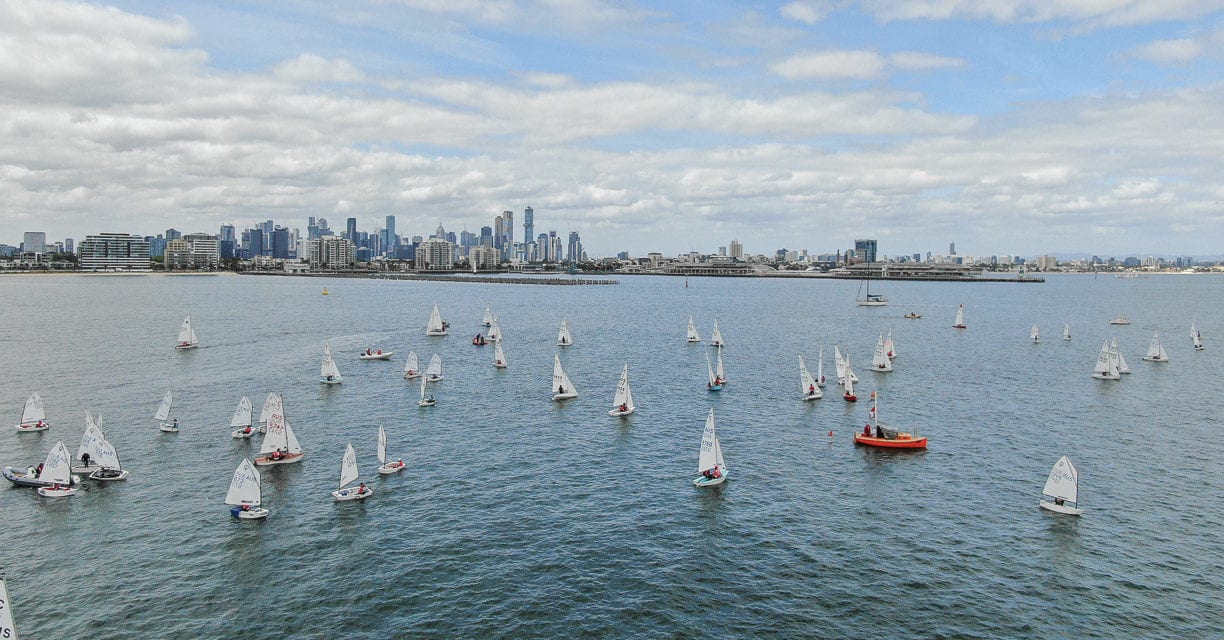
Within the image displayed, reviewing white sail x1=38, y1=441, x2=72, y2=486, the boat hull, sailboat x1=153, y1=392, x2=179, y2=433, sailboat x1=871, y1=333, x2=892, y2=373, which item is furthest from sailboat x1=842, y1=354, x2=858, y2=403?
white sail x1=38, y1=441, x2=72, y2=486

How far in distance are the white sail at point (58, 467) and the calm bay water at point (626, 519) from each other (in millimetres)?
1753

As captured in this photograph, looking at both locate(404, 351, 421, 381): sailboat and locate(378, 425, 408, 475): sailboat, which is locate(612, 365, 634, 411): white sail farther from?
locate(404, 351, 421, 381): sailboat

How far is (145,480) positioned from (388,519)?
2016cm

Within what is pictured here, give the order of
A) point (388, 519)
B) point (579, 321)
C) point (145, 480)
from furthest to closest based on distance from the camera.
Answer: point (579, 321) < point (145, 480) < point (388, 519)

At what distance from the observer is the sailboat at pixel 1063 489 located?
1940 inches

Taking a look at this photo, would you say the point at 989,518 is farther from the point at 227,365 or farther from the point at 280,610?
the point at 227,365

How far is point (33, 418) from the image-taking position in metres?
66.3

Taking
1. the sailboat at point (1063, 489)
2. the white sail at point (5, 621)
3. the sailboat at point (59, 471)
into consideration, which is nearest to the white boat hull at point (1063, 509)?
the sailboat at point (1063, 489)

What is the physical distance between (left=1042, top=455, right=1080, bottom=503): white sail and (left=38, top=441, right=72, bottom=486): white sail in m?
66.1

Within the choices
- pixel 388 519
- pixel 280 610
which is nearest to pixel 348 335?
pixel 388 519

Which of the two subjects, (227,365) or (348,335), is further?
(348,335)

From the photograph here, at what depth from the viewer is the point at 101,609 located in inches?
1439

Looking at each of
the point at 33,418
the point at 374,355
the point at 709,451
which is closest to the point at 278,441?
the point at 33,418

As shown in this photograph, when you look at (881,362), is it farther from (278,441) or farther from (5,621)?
(5,621)
